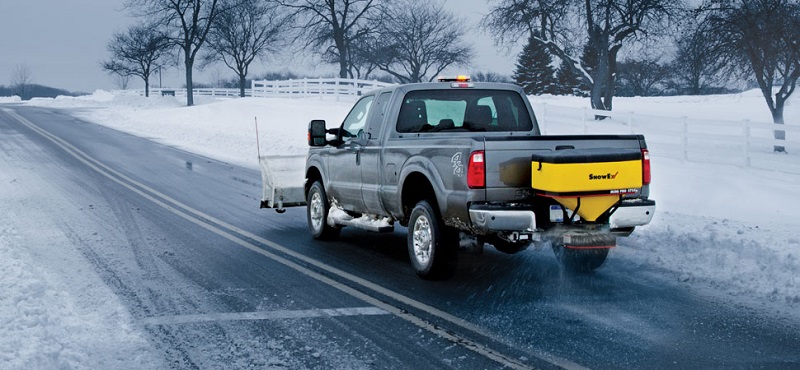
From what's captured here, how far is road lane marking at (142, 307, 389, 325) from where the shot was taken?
20.2 ft

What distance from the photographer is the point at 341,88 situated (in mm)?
40844

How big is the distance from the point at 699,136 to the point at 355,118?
12702mm

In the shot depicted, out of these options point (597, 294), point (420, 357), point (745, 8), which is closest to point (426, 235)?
point (597, 294)

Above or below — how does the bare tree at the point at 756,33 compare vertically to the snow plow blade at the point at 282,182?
above

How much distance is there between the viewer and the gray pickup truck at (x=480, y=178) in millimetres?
6836

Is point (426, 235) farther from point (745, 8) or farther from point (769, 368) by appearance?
point (745, 8)

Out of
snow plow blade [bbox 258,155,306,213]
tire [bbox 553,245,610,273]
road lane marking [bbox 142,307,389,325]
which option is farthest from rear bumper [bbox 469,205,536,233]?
snow plow blade [bbox 258,155,306,213]

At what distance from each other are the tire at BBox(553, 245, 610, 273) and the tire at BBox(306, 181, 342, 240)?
3.00 metres

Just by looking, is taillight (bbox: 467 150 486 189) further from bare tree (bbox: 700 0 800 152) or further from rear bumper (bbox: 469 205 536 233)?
bare tree (bbox: 700 0 800 152)

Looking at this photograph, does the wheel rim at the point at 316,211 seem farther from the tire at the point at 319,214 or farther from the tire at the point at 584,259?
the tire at the point at 584,259

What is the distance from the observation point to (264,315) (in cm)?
630

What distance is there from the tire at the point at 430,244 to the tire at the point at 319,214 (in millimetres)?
2307

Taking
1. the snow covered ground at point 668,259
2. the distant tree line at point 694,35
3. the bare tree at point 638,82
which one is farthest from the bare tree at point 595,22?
the bare tree at point 638,82

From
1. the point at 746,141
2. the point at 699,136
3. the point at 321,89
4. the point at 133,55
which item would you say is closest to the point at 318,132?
the point at 746,141
